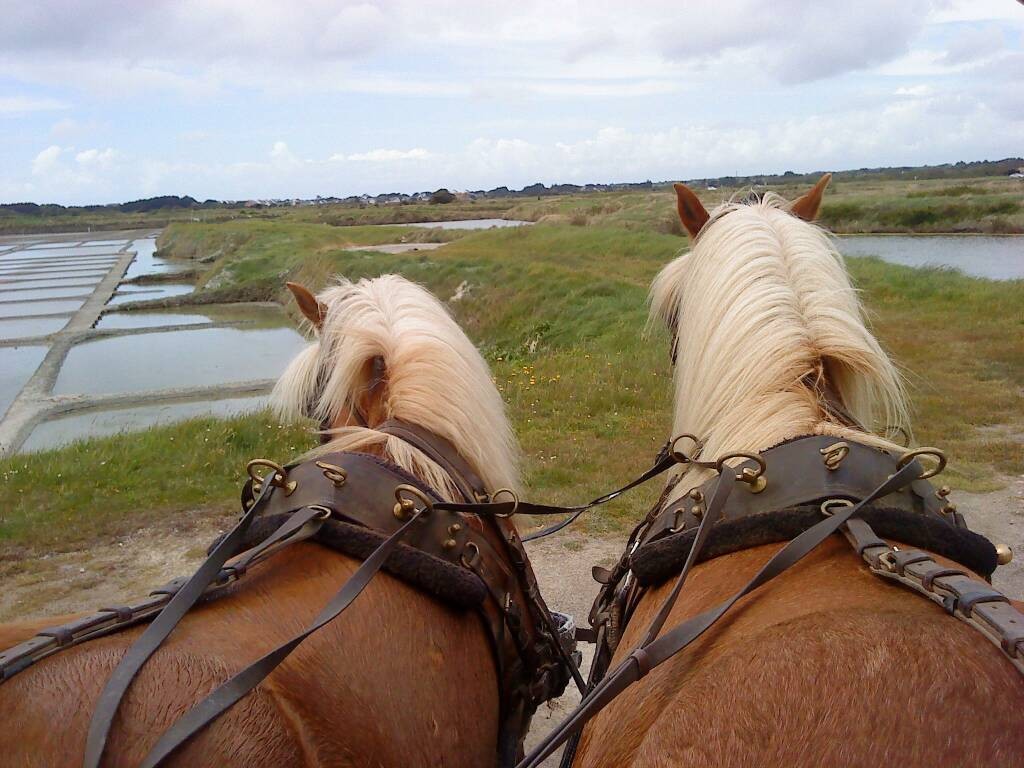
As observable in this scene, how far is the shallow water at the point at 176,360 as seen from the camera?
50.1ft

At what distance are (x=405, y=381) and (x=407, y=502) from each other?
0.61m

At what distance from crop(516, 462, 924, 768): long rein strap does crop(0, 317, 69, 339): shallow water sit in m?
26.0

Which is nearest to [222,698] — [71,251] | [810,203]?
[810,203]

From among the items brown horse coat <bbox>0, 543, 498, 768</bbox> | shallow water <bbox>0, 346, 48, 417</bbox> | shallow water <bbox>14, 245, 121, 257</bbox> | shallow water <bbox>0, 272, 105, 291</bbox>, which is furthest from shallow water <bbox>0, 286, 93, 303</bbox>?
brown horse coat <bbox>0, 543, 498, 768</bbox>

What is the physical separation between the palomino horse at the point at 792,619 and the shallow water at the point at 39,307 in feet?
109

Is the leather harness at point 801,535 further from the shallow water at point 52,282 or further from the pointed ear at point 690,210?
the shallow water at point 52,282

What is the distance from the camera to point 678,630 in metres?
1.36

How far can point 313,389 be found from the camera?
280cm

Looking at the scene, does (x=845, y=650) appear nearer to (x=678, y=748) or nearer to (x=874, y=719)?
(x=874, y=719)

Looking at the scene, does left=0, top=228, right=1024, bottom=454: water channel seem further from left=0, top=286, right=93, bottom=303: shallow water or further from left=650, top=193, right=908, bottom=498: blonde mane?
left=650, top=193, right=908, bottom=498: blonde mane

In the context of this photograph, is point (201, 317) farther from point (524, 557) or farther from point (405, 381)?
point (524, 557)

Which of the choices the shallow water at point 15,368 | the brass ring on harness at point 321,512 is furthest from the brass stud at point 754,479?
the shallow water at point 15,368

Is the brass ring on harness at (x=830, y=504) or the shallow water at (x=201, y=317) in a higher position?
the brass ring on harness at (x=830, y=504)

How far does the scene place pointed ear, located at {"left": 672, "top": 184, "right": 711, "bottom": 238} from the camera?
8.47 feet
